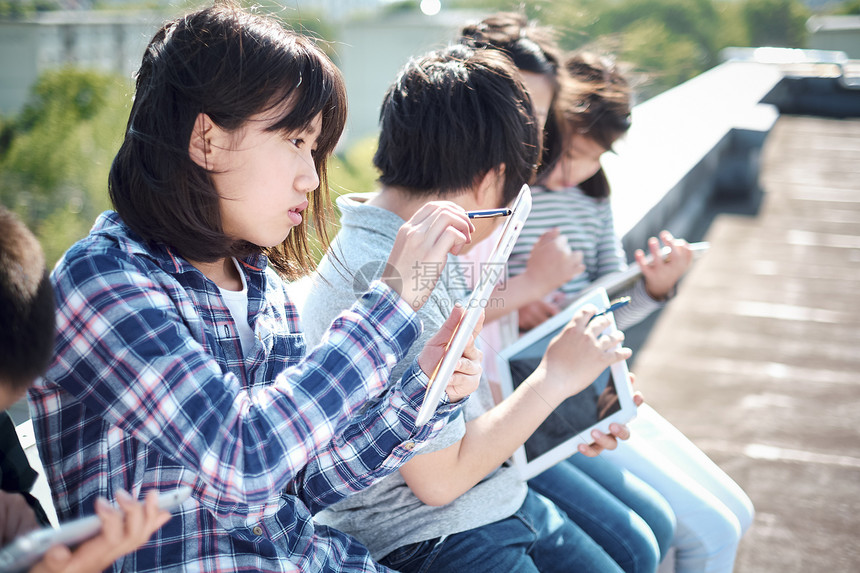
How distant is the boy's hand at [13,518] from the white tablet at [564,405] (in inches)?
36.5

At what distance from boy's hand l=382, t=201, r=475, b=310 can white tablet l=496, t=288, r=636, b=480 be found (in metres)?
0.60

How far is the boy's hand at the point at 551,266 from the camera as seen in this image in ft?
6.68

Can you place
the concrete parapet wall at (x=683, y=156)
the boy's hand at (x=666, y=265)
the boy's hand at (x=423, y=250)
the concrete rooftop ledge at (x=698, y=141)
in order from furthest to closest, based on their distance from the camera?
the concrete rooftop ledge at (x=698, y=141)
the concrete parapet wall at (x=683, y=156)
the boy's hand at (x=666, y=265)
the boy's hand at (x=423, y=250)

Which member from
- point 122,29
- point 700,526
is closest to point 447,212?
point 700,526

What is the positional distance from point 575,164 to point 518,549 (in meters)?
1.24

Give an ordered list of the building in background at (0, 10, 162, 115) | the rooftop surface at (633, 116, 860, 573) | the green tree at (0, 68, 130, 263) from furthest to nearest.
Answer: the building in background at (0, 10, 162, 115) < the green tree at (0, 68, 130, 263) < the rooftop surface at (633, 116, 860, 573)

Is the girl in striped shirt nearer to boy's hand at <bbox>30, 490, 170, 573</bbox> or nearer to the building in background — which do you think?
boy's hand at <bbox>30, 490, 170, 573</bbox>

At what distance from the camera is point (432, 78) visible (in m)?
1.58

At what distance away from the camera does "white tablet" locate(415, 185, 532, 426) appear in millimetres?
1073

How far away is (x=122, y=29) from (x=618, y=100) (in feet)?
32.7

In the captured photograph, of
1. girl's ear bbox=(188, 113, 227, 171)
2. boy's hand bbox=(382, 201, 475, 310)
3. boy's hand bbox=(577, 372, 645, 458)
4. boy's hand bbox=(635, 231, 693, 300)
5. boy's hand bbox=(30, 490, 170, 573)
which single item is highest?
girl's ear bbox=(188, 113, 227, 171)

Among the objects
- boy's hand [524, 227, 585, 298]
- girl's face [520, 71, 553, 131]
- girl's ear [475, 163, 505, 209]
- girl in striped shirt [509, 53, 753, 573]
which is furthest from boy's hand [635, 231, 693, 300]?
girl's ear [475, 163, 505, 209]

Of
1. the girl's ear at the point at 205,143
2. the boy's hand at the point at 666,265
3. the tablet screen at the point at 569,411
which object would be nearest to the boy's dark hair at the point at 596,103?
the boy's hand at the point at 666,265

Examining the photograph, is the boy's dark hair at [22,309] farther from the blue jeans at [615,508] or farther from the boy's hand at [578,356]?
the blue jeans at [615,508]
